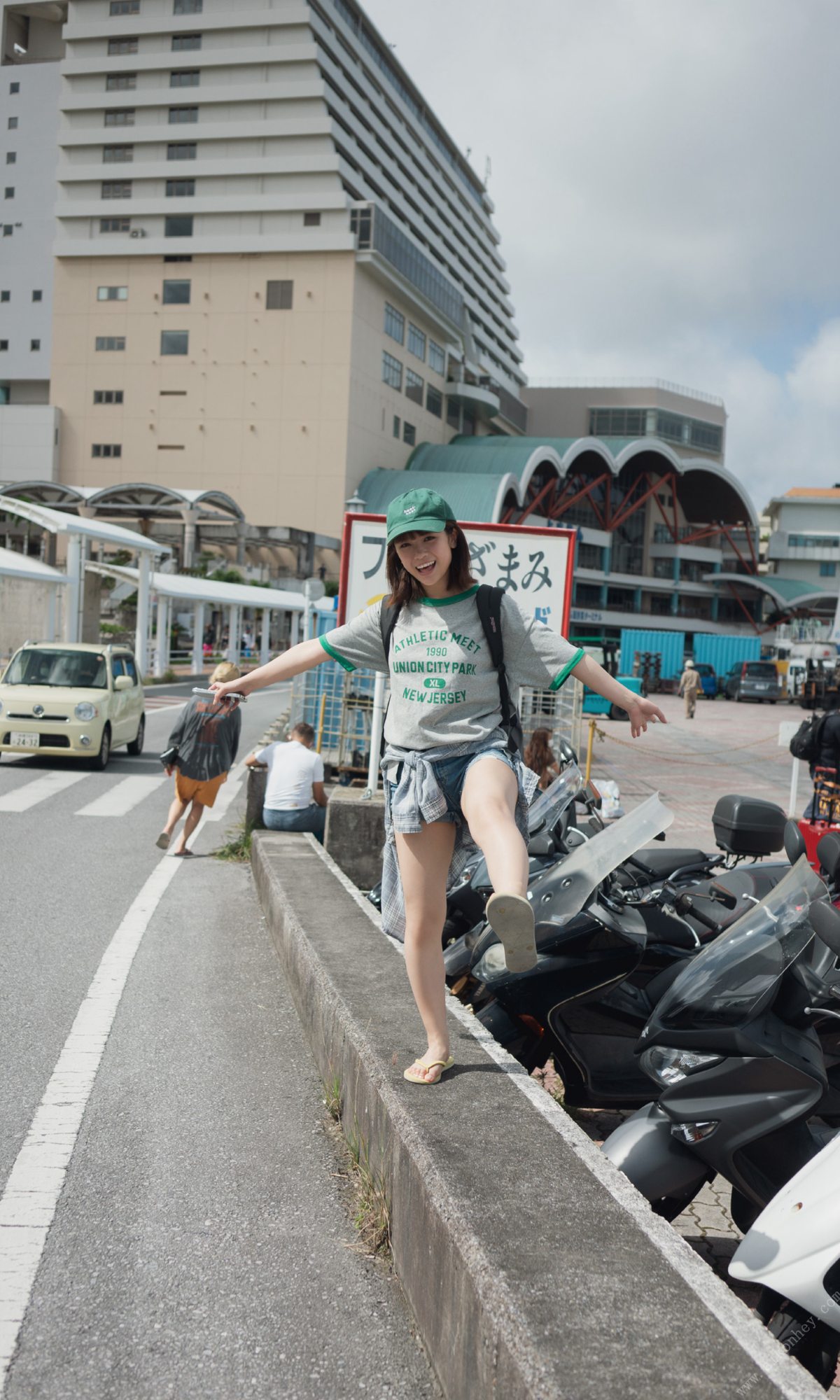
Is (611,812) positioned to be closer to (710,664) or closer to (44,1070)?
(44,1070)

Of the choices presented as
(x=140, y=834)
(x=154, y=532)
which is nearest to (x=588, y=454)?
(x=154, y=532)

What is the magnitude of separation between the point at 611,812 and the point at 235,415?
216ft

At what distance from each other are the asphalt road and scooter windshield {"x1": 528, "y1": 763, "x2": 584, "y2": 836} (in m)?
1.31

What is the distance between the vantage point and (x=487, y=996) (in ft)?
14.6

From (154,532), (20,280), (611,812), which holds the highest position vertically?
(20,280)

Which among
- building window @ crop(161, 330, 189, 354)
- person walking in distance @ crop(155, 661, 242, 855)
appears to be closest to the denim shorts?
person walking in distance @ crop(155, 661, 242, 855)

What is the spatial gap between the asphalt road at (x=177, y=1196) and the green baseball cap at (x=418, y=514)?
6.40ft

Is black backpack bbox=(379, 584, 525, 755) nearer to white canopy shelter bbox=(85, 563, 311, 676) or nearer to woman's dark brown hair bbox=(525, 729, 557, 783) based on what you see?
woman's dark brown hair bbox=(525, 729, 557, 783)

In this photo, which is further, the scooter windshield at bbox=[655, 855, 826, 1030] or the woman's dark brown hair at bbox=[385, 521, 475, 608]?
the woman's dark brown hair at bbox=[385, 521, 475, 608]

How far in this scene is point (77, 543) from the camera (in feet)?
98.0

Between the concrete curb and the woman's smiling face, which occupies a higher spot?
the woman's smiling face

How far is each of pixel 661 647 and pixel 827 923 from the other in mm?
59898

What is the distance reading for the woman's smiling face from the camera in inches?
131

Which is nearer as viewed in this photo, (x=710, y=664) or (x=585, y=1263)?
(x=585, y=1263)
